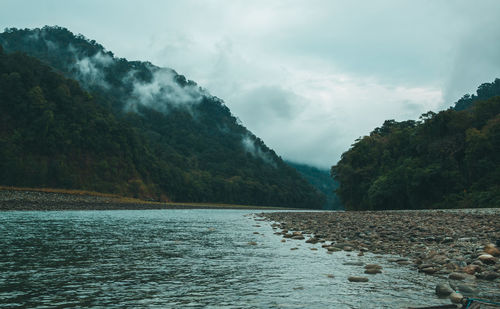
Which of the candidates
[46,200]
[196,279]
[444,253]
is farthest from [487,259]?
[46,200]

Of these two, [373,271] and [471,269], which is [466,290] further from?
[373,271]

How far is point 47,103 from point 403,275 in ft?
407

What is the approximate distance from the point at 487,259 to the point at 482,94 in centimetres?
18856

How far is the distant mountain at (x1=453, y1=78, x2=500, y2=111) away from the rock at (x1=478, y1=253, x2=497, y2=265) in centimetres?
17276

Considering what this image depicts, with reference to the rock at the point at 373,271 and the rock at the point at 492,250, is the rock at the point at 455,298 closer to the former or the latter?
the rock at the point at 373,271

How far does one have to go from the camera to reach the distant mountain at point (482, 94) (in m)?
165

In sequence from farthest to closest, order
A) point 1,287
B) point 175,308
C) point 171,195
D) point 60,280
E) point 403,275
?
point 171,195 → point 403,275 → point 60,280 → point 1,287 → point 175,308

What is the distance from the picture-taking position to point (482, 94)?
6732 inches

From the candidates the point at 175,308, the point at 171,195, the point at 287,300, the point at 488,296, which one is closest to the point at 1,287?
the point at 175,308

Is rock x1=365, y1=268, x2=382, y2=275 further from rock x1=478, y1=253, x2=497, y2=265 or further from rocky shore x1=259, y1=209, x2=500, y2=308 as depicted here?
rock x1=478, y1=253, x2=497, y2=265

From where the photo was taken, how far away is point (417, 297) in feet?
32.4

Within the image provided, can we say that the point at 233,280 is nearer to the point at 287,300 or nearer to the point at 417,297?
the point at 287,300

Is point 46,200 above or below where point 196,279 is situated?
above

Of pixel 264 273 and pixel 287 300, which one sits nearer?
pixel 287 300
